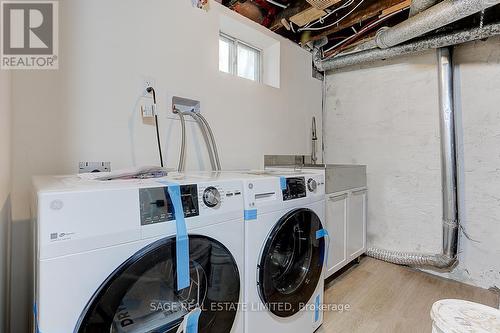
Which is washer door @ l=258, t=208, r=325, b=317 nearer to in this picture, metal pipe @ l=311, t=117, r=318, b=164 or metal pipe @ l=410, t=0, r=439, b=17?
metal pipe @ l=311, t=117, r=318, b=164

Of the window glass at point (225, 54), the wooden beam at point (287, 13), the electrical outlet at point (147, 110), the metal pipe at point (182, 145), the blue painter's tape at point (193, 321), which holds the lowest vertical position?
the blue painter's tape at point (193, 321)

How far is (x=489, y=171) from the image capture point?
200cm

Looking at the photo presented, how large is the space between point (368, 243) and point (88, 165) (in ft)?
8.44

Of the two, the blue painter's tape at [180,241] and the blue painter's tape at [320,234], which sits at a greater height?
the blue painter's tape at [180,241]

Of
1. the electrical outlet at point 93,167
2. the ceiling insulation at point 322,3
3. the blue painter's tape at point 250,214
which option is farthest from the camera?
the ceiling insulation at point 322,3

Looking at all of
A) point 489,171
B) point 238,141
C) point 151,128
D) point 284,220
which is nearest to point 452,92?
point 489,171

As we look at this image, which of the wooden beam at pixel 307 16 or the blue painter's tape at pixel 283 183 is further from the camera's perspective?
the wooden beam at pixel 307 16

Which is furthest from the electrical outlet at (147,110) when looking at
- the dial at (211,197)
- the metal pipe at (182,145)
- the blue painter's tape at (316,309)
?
the blue painter's tape at (316,309)

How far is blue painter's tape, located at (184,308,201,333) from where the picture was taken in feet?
2.65

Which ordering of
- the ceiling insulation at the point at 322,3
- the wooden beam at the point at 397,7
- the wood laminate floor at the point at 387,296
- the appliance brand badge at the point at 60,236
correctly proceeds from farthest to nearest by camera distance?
1. the wooden beam at the point at 397,7
2. the ceiling insulation at the point at 322,3
3. the wood laminate floor at the point at 387,296
4. the appliance brand badge at the point at 60,236

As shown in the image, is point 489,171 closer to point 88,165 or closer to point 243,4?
point 243,4

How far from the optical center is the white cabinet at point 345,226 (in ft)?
6.26

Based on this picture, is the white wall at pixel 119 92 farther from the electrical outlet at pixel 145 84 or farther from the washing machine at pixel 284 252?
the washing machine at pixel 284 252

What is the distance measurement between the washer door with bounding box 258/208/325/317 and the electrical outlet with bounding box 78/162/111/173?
0.93 m
